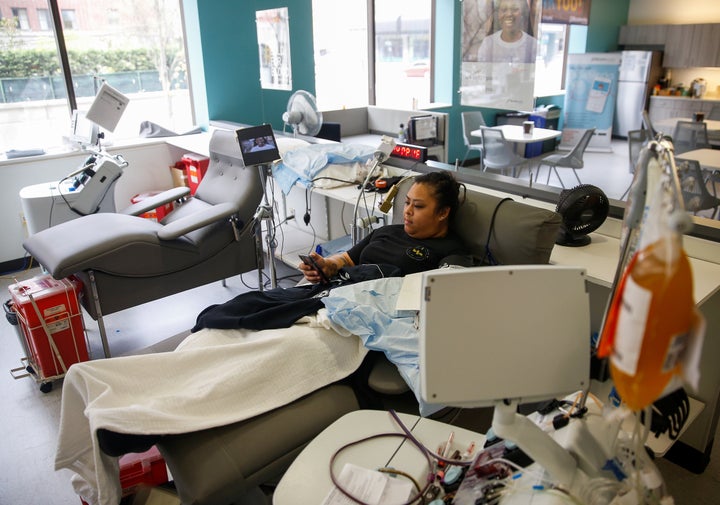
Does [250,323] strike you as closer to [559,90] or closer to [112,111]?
[112,111]

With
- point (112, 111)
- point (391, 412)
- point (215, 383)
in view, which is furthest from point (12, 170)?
point (391, 412)

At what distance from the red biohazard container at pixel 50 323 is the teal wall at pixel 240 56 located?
8.64 ft

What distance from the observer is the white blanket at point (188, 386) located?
144cm

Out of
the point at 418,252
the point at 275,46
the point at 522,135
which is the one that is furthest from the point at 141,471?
the point at 522,135

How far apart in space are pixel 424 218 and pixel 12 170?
10.7 feet

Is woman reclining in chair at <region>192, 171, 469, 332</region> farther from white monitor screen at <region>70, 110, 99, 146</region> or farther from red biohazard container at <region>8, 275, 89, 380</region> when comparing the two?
white monitor screen at <region>70, 110, 99, 146</region>

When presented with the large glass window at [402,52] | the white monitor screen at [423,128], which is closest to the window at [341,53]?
the large glass window at [402,52]

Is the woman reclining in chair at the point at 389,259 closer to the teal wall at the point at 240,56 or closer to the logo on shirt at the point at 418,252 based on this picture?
the logo on shirt at the point at 418,252

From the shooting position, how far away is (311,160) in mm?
2936

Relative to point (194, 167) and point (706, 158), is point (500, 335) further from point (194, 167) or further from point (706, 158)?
point (706, 158)

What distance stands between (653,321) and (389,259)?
4.77ft

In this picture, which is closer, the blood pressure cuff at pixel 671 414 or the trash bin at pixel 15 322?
the blood pressure cuff at pixel 671 414

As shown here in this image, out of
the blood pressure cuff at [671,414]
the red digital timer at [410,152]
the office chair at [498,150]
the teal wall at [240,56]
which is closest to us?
the blood pressure cuff at [671,414]

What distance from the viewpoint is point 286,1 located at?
16.0 feet
